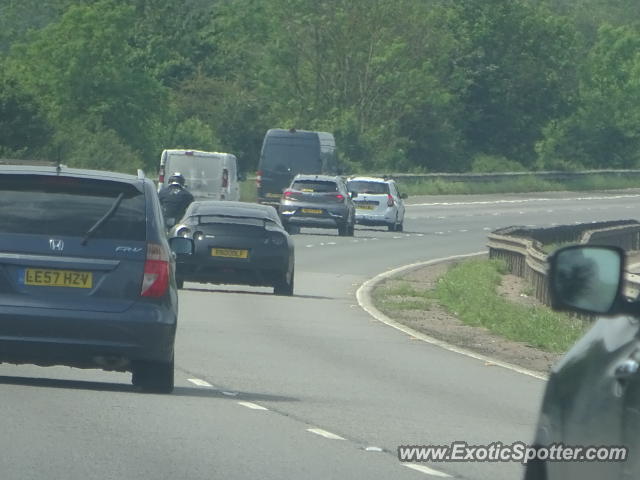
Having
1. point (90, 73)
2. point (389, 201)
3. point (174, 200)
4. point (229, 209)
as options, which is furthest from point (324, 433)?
point (90, 73)

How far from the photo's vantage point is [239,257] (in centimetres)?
2670

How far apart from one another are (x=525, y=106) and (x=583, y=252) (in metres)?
90.1

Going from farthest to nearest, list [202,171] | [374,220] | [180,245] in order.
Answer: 1. [374,220]
2. [202,171]
3. [180,245]

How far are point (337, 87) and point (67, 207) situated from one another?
233ft

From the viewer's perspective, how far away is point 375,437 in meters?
11.0

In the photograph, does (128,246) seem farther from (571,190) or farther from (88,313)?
(571,190)

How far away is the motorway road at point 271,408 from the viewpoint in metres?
9.62

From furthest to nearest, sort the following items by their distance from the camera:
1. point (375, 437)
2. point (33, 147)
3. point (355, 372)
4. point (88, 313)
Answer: point (33, 147) → point (355, 372) → point (88, 313) → point (375, 437)

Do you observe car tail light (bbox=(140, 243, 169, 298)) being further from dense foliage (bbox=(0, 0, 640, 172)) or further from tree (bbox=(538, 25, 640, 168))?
tree (bbox=(538, 25, 640, 168))

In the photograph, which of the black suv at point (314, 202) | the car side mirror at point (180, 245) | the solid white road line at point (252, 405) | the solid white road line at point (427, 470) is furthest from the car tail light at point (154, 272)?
the black suv at point (314, 202)

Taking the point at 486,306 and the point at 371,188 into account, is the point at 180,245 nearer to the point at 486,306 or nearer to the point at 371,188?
the point at 486,306

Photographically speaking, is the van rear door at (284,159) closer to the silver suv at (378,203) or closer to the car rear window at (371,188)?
the car rear window at (371,188)


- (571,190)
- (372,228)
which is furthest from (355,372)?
(571,190)

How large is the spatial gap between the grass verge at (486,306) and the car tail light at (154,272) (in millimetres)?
A: 8066
